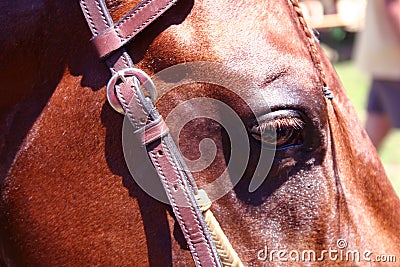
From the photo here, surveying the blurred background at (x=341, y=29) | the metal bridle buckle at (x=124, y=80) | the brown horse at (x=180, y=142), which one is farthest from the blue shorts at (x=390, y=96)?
the blurred background at (x=341, y=29)

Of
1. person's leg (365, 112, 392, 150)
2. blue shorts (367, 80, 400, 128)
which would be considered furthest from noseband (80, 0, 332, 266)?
person's leg (365, 112, 392, 150)

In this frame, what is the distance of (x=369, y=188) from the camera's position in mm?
1705

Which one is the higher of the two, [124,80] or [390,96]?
[124,80]

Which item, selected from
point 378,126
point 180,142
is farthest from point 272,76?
point 378,126

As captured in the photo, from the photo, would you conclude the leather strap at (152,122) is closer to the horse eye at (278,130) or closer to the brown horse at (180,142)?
the brown horse at (180,142)

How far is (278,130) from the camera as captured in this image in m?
1.54

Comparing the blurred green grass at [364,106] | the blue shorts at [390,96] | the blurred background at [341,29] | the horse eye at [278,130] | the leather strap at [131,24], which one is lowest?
the blurred background at [341,29]

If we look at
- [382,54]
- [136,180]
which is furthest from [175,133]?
[382,54]

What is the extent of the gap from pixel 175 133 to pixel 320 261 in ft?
1.51

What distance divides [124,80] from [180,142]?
0.19 m

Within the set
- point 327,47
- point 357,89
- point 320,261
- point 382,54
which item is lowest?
point 327,47

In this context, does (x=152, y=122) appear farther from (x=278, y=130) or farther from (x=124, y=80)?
(x=278, y=130)

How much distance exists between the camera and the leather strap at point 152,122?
1.50 metres

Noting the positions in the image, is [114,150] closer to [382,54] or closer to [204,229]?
[204,229]
